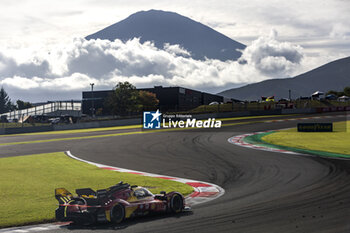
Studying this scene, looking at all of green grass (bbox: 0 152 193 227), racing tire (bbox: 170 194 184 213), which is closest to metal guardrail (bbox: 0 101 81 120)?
green grass (bbox: 0 152 193 227)

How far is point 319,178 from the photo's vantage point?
43.0 feet

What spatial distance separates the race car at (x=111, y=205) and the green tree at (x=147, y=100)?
71534 mm

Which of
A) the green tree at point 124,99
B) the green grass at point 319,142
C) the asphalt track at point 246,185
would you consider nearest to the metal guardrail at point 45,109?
the green tree at point 124,99

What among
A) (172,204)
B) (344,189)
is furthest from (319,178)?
(172,204)

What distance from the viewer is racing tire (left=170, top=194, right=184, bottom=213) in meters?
9.01

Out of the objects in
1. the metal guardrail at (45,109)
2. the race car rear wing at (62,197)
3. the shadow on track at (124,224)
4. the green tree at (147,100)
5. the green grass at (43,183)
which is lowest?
the green grass at (43,183)

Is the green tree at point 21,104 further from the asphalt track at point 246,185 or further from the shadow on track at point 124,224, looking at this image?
the shadow on track at point 124,224

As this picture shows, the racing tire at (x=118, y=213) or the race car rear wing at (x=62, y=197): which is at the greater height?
the race car rear wing at (x=62, y=197)

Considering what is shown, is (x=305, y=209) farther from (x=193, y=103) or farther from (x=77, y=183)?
(x=193, y=103)

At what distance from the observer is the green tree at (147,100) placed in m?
81.6

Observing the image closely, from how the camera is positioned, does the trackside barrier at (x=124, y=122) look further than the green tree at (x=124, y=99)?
No

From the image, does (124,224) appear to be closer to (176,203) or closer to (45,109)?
(176,203)

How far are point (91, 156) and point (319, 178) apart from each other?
12.1 meters

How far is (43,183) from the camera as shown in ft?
43.4
